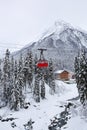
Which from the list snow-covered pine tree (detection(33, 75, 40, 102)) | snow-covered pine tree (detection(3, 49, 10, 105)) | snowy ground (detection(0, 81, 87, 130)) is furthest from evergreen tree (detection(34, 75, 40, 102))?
snow-covered pine tree (detection(3, 49, 10, 105))

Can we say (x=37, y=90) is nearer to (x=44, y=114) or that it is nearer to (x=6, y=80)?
(x=6, y=80)

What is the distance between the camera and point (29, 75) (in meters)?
96.8

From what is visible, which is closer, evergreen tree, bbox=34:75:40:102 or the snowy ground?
the snowy ground

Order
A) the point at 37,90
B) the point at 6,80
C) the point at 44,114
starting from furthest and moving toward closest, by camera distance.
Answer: the point at 6,80 < the point at 37,90 < the point at 44,114

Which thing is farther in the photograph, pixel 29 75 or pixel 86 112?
pixel 29 75

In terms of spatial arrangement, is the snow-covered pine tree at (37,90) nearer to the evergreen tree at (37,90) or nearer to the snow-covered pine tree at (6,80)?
the evergreen tree at (37,90)

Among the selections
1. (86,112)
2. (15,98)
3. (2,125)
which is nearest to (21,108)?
(15,98)

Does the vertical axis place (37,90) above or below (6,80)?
below

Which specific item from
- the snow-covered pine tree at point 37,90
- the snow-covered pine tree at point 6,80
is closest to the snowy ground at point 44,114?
the snow-covered pine tree at point 37,90

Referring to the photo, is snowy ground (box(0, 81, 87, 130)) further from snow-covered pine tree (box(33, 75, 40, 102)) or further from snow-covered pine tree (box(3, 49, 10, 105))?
snow-covered pine tree (box(3, 49, 10, 105))

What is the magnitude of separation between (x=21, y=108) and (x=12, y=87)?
6.97 meters

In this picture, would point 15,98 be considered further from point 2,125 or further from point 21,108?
point 2,125

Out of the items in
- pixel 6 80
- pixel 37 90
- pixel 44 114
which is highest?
pixel 6 80

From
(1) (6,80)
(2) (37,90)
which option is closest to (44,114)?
(2) (37,90)
